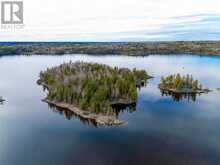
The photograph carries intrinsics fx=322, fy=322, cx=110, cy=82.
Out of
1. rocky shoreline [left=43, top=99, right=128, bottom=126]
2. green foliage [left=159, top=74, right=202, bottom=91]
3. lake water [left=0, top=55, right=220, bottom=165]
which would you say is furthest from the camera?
green foliage [left=159, top=74, right=202, bottom=91]

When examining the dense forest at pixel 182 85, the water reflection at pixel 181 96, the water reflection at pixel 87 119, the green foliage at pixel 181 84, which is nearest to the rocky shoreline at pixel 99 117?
the water reflection at pixel 87 119

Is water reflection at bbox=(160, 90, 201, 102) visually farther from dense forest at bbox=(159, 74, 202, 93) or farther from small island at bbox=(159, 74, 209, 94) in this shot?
dense forest at bbox=(159, 74, 202, 93)

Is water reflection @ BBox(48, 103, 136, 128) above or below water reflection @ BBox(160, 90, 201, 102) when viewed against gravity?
below

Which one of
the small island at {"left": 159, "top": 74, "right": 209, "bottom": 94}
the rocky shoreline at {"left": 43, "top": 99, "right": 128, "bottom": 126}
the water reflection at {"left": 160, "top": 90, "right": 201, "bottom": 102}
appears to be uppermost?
the small island at {"left": 159, "top": 74, "right": 209, "bottom": 94}

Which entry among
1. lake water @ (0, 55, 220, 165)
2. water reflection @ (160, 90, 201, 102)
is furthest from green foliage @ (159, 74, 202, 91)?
lake water @ (0, 55, 220, 165)

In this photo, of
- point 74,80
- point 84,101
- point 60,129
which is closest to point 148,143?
point 60,129

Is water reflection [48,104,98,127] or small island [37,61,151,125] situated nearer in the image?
water reflection [48,104,98,127]

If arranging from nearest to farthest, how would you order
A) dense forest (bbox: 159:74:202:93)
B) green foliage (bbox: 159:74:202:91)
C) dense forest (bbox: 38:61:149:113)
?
dense forest (bbox: 38:61:149:113), dense forest (bbox: 159:74:202:93), green foliage (bbox: 159:74:202:91)

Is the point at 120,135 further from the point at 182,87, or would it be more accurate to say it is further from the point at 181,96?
the point at 182,87
